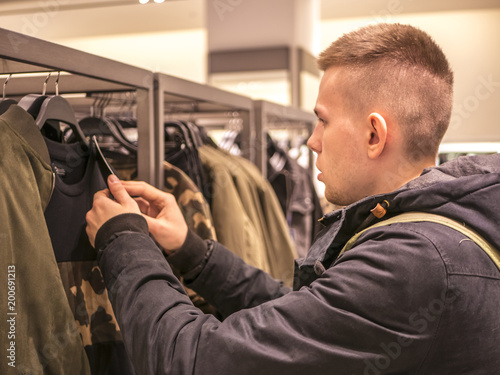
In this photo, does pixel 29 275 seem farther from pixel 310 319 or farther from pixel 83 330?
pixel 310 319

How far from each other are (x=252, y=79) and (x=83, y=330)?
12.6ft

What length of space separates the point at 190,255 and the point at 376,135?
566mm

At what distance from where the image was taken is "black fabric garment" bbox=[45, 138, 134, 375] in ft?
3.98

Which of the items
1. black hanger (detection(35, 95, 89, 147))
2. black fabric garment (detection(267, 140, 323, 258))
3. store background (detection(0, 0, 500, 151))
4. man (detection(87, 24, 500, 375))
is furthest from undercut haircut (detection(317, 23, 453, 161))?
store background (detection(0, 0, 500, 151))

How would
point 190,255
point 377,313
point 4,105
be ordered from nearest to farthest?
point 377,313, point 4,105, point 190,255

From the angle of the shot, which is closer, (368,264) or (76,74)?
(368,264)

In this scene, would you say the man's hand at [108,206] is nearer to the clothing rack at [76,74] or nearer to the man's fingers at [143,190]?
the man's fingers at [143,190]

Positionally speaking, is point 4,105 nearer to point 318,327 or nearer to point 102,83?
point 102,83

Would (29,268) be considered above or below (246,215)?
above

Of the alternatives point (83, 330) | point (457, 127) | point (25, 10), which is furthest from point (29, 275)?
point (25, 10)

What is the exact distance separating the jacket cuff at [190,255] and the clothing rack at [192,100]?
169mm

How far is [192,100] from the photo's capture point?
6.10 ft

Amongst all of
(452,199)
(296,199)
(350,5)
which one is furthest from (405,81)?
(350,5)

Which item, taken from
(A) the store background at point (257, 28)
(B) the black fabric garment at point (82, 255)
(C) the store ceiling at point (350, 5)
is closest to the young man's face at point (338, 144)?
(B) the black fabric garment at point (82, 255)
